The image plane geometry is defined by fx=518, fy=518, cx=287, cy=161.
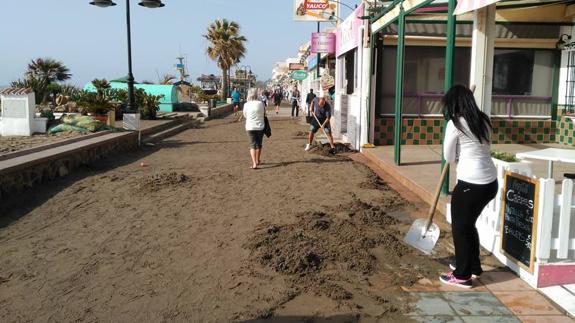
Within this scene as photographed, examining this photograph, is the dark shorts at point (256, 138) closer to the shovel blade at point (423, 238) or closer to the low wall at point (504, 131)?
the low wall at point (504, 131)

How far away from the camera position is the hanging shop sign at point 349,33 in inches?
488

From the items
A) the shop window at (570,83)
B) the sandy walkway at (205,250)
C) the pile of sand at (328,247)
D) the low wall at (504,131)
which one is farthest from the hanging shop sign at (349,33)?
the pile of sand at (328,247)

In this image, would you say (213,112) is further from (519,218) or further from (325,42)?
(519,218)

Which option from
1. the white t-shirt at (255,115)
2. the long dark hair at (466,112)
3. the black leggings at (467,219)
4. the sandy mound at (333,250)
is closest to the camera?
the long dark hair at (466,112)

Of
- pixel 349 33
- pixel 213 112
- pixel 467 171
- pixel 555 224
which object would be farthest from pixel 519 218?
pixel 213 112

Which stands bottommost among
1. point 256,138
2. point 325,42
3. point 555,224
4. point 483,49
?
point 555,224

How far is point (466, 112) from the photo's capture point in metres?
3.82

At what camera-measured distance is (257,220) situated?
244 inches

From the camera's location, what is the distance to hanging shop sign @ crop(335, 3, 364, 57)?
1239cm

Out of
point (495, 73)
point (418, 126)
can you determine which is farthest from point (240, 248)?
point (495, 73)

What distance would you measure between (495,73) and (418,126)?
2321 millimetres

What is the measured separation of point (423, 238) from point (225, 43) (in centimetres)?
Result: 4614

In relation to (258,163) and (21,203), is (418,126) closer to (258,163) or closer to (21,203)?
(258,163)

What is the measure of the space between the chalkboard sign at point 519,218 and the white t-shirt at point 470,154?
1.23 ft
